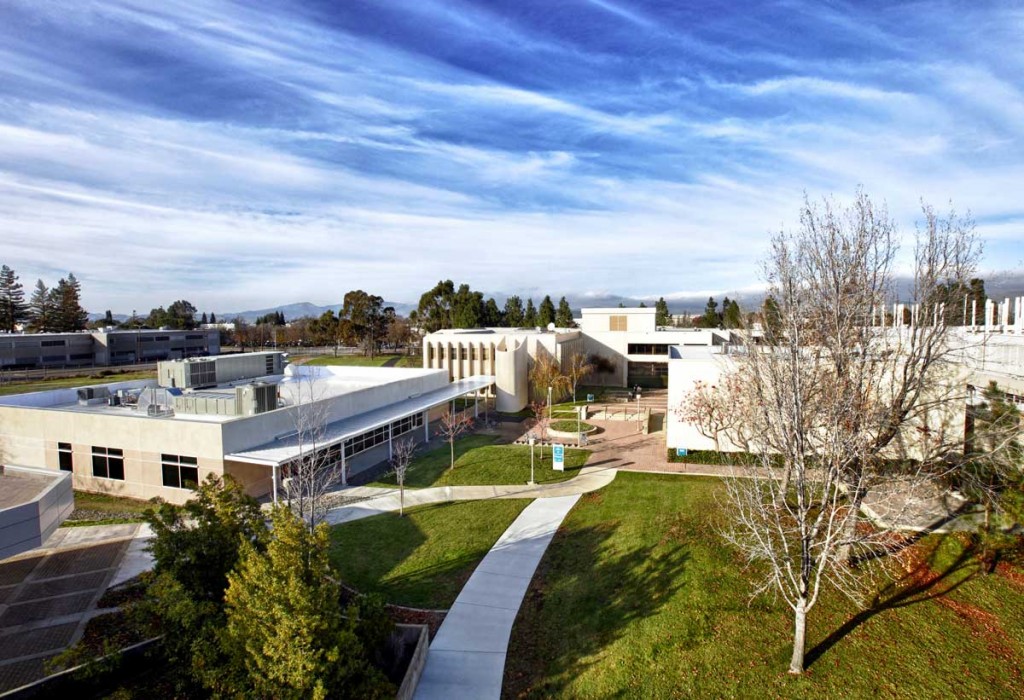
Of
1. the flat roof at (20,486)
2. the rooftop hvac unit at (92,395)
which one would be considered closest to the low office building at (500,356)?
the rooftop hvac unit at (92,395)

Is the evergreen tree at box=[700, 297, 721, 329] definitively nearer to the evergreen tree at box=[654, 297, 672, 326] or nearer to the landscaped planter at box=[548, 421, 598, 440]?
the evergreen tree at box=[654, 297, 672, 326]

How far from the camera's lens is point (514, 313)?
3460 inches

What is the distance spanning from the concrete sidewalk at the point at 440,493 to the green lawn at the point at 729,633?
559 centimetres

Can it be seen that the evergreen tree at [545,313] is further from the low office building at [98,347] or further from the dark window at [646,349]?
the low office building at [98,347]

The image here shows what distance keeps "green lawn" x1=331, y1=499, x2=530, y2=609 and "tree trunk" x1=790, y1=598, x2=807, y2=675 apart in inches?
302

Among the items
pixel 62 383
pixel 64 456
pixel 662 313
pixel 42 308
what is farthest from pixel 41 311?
pixel 662 313

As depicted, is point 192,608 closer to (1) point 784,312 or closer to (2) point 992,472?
(1) point 784,312

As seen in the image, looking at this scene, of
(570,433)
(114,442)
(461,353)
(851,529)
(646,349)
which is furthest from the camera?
(646,349)

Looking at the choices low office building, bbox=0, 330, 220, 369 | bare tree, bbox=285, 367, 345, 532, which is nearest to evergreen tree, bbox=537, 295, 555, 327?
low office building, bbox=0, 330, 220, 369

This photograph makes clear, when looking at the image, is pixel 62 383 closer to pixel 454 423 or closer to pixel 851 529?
pixel 454 423

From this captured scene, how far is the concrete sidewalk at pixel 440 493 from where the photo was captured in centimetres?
1959

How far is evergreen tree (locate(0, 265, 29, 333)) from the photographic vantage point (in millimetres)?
79500

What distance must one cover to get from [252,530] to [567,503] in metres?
12.0

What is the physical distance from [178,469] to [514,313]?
69.9 metres
